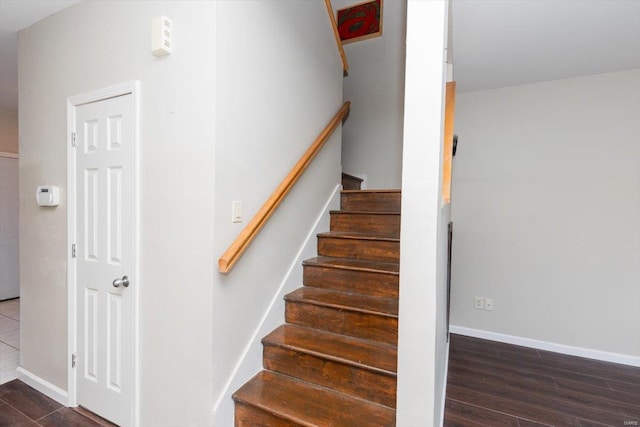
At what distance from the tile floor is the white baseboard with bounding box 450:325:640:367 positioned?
167 inches

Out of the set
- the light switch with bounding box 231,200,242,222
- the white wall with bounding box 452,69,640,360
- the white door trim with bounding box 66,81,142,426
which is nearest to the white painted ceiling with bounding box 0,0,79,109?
the white door trim with bounding box 66,81,142,426

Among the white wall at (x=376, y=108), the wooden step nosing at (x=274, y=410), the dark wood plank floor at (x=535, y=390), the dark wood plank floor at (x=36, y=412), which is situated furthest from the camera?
the white wall at (x=376, y=108)

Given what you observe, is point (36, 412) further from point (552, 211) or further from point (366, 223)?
point (552, 211)

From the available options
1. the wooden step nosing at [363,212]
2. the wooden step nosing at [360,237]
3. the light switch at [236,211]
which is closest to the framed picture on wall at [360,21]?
the wooden step nosing at [363,212]

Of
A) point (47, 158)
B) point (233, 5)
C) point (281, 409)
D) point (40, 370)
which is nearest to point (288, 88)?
point (233, 5)

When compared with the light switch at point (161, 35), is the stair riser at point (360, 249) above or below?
below

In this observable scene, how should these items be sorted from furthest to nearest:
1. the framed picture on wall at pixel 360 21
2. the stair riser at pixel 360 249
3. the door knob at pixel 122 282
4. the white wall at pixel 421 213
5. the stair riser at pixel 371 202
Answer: the framed picture on wall at pixel 360 21 → the stair riser at pixel 371 202 → the stair riser at pixel 360 249 → the door knob at pixel 122 282 → the white wall at pixel 421 213

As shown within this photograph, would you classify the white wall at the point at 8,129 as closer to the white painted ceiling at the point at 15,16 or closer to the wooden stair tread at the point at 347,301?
the white painted ceiling at the point at 15,16

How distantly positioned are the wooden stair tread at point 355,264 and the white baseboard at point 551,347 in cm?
192

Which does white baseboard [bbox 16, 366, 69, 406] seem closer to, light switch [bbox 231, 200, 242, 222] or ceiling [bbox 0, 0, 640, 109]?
light switch [bbox 231, 200, 242, 222]

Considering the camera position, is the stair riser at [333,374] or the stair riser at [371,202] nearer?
the stair riser at [333,374]

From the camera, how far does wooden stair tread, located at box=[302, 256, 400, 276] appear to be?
2193mm

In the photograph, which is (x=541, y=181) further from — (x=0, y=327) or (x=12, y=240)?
(x=12, y=240)

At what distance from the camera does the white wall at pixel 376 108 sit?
3660mm
